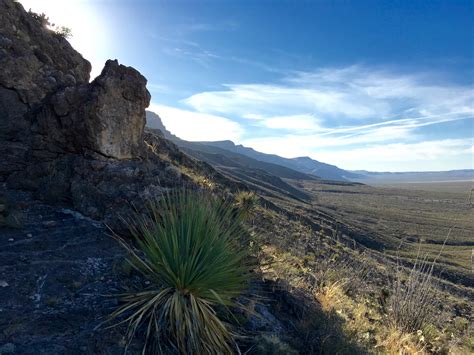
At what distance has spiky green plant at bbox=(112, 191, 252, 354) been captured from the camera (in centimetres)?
387

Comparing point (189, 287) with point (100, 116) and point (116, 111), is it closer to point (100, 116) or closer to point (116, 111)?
point (100, 116)

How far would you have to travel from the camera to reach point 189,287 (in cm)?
412

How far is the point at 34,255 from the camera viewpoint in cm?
520

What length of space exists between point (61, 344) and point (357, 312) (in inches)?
190

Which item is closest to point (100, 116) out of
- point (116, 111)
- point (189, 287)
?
point (116, 111)

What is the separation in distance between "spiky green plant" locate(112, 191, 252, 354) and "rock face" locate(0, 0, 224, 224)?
2207 millimetres

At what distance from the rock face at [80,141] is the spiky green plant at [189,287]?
2.21m

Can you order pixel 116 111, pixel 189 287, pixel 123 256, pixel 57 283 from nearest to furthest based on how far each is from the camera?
1. pixel 189 287
2. pixel 57 283
3. pixel 123 256
4. pixel 116 111

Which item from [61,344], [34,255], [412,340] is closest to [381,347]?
[412,340]

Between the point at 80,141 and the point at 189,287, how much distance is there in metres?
4.80

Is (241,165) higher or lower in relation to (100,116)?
lower

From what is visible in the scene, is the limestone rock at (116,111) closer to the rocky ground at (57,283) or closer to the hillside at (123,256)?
the hillside at (123,256)

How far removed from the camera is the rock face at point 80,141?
7031 millimetres

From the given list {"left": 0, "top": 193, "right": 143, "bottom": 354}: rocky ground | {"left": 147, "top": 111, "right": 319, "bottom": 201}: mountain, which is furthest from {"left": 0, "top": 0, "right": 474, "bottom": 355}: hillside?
{"left": 147, "top": 111, "right": 319, "bottom": 201}: mountain
